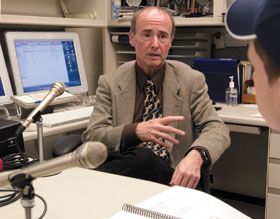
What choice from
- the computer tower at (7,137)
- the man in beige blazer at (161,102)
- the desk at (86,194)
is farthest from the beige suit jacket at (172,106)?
the desk at (86,194)

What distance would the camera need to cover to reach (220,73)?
2.28 m

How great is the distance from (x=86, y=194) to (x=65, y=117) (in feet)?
2.92

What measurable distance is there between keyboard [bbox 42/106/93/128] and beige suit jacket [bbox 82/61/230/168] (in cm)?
19

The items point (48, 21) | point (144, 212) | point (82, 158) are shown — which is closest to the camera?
point (82, 158)

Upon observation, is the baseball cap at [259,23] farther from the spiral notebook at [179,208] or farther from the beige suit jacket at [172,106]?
the beige suit jacket at [172,106]

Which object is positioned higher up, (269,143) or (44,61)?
(44,61)

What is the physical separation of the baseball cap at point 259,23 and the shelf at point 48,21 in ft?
5.06

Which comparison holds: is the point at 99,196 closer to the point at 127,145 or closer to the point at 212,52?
the point at 127,145

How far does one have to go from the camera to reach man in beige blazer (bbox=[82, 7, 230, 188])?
151cm

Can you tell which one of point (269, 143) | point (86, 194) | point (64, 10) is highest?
point (64, 10)

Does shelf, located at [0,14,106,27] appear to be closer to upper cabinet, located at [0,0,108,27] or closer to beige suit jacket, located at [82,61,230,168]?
upper cabinet, located at [0,0,108,27]

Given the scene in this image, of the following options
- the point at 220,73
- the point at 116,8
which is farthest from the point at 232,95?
the point at 116,8

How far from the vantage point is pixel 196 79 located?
1667 mm

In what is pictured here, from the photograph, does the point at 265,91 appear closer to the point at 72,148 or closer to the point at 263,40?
the point at 263,40
